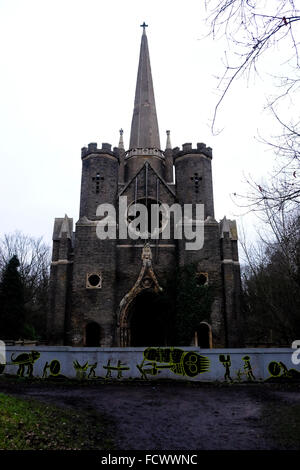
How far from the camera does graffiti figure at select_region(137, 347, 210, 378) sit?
52.5 feet

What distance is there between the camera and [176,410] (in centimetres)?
1049

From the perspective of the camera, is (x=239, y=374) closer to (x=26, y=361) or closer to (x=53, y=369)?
(x=53, y=369)

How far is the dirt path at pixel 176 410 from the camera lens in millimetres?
7559

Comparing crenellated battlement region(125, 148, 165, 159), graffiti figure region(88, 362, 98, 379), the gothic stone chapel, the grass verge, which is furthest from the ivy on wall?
crenellated battlement region(125, 148, 165, 159)

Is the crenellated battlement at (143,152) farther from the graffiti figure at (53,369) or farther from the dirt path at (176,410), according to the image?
the dirt path at (176,410)

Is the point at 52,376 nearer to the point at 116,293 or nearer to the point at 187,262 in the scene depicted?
the point at 116,293

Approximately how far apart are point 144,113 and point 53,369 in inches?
850

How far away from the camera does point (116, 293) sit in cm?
2153

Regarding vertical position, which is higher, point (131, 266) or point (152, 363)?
point (131, 266)

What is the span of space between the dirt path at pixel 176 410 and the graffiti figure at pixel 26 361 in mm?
1695

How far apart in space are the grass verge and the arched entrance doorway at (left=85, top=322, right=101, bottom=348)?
451 inches

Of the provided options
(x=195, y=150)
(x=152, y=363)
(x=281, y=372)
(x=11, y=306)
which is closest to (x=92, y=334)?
(x=152, y=363)

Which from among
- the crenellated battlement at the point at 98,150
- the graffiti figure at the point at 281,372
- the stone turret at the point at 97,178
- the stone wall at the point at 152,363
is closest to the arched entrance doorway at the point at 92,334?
the stone wall at the point at 152,363
